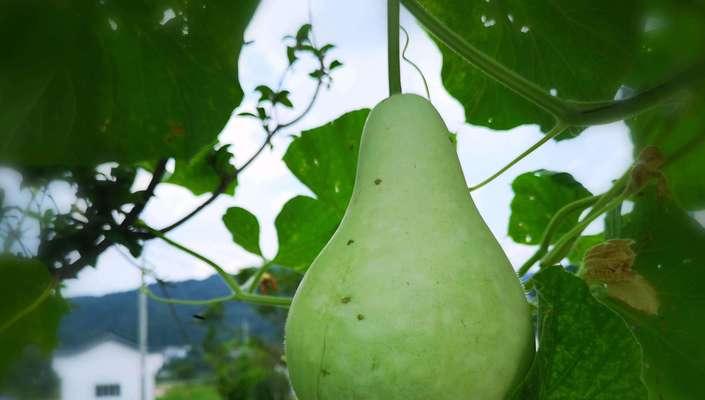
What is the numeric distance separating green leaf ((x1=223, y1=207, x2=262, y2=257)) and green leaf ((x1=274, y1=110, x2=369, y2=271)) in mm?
44

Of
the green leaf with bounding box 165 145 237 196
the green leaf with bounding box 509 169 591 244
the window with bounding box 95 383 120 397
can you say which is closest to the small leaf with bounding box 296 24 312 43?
the green leaf with bounding box 165 145 237 196

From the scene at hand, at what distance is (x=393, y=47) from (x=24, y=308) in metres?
0.38

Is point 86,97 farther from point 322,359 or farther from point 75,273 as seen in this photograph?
point 322,359

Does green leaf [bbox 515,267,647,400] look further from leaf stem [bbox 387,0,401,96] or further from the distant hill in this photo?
the distant hill

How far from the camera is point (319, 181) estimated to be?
0.87 metres

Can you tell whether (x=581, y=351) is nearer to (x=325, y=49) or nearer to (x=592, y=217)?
(x=592, y=217)

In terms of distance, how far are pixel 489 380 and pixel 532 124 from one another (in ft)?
1.44

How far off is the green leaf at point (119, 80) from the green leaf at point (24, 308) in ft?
0.29

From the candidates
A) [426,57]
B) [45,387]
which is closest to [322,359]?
[45,387]

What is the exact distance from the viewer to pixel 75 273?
66 cm

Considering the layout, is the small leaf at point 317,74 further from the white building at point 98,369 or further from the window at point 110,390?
the window at point 110,390

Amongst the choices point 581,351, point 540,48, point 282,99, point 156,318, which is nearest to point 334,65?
point 282,99

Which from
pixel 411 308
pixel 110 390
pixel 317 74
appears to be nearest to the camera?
pixel 411 308

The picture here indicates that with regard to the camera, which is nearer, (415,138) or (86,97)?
(415,138)
